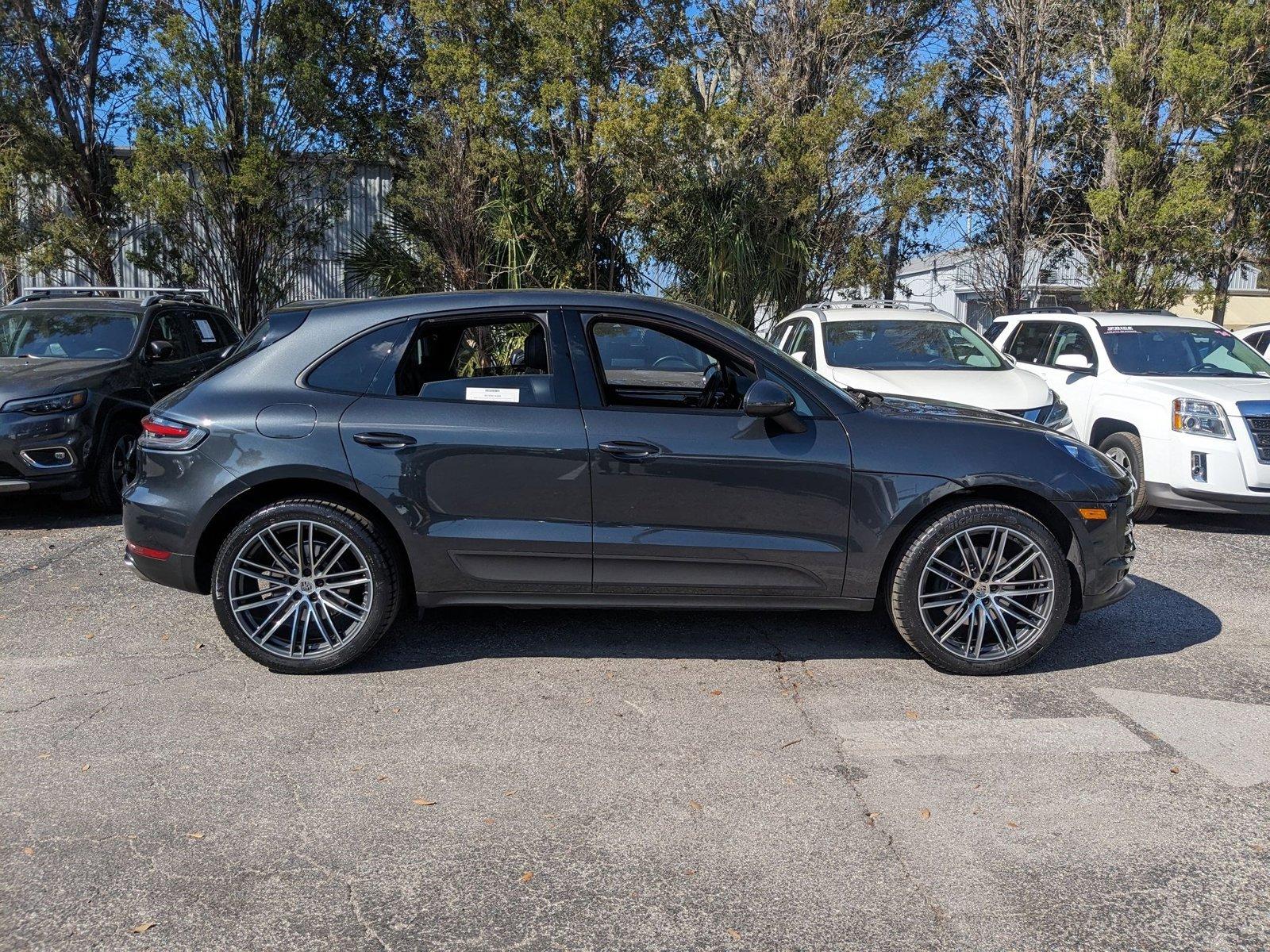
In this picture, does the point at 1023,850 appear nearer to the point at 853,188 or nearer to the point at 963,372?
the point at 963,372

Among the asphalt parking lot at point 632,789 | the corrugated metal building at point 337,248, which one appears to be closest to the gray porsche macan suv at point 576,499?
the asphalt parking lot at point 632,789

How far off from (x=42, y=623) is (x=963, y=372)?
6.96m

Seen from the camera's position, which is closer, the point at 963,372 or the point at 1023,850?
the point at 1023,850

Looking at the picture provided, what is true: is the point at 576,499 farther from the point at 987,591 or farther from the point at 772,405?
the point at 987,591

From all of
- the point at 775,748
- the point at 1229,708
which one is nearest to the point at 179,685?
the point at 775,748

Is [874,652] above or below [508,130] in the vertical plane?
below

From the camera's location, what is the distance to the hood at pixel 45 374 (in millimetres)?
7562

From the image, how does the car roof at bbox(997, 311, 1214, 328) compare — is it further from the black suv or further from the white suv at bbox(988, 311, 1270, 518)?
the black suv

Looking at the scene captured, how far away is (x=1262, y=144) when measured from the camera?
16.3 metres

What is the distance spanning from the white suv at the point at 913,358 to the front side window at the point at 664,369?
3.22 metres

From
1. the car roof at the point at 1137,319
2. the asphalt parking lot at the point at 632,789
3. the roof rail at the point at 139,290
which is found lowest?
the asphalt parking lot at the point at 632,789

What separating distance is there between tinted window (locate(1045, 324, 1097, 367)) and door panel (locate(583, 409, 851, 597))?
5.60m

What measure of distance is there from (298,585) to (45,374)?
453cm

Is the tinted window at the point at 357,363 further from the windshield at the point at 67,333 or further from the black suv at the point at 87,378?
the windshield at the point at 67,333
